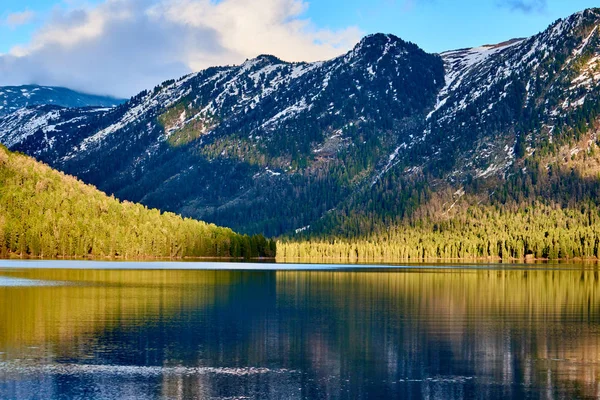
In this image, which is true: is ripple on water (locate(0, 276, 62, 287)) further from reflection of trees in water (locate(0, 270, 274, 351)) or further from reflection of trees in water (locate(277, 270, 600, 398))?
reflection of trees in water (locate(277, 270, 600, 398))

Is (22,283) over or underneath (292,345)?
over

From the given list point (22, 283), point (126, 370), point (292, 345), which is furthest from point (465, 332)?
point (22, 283)

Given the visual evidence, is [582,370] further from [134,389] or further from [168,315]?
[168,315]

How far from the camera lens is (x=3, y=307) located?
301ft

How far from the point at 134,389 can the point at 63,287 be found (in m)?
77.1

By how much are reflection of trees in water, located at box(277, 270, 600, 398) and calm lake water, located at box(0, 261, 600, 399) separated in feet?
0.57

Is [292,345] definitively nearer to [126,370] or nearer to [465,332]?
[126,370]

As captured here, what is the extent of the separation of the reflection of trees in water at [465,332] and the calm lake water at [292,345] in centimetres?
17

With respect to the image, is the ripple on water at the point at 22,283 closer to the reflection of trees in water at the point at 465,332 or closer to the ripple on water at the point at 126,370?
the reflection of trees in water at the point at 465,332

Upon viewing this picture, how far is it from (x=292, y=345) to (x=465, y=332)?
62.3ft

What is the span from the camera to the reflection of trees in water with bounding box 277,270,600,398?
2325 inches

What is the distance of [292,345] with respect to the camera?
7044 centimetres

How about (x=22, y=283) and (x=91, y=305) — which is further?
(x=22, y=283)

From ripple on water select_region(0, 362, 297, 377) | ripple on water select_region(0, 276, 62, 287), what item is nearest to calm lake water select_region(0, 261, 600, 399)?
ripple on water select_region(0, 362, 297, 377)
